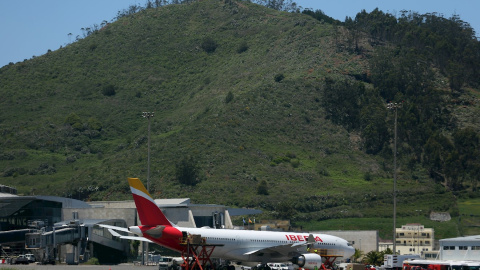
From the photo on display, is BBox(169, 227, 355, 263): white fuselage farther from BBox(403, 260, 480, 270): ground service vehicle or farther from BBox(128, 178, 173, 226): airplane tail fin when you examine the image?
BBox(403, 260, 480, 270): ground service vehicle

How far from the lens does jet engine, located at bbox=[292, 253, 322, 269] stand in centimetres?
6838

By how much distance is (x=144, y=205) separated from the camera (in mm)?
62000

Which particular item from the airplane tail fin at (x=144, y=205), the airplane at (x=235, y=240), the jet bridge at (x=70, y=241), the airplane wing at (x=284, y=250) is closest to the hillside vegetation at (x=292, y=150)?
the jet bridge at (x=70, y=241)

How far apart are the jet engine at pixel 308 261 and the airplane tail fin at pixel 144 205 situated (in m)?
13.7

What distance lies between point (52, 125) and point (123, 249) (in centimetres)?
10943

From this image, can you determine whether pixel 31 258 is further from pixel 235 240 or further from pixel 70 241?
pixel 235 240

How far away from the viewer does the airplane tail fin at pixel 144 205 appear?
61688 mm

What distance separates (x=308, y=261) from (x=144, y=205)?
16.4 m

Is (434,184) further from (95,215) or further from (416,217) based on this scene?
(95,215)

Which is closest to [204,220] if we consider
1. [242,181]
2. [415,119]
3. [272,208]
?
[272,208]

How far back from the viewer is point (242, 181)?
15050cm

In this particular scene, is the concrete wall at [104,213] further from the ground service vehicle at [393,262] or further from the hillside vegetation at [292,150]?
the hillside vegetation at [292,150]

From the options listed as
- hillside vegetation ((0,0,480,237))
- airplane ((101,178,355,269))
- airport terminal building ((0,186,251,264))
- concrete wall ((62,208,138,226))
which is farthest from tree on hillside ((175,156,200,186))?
airplane ((101,178,355,269))

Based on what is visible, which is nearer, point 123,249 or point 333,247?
point 333,247
